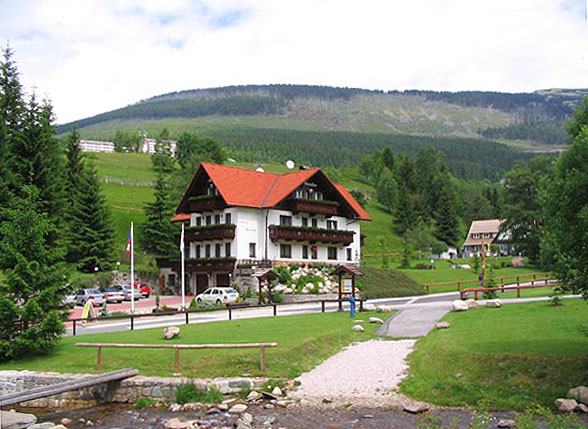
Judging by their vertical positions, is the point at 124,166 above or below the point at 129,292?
above

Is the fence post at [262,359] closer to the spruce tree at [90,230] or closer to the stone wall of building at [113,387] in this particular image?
the stone wall of building at [113,387]

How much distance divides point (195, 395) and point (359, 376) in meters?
5.26

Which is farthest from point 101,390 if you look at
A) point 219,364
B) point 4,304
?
point 4,304

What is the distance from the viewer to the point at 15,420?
53.7ft

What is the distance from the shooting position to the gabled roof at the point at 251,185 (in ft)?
179

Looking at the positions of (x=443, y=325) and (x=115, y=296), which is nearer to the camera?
(x=443, y=325)

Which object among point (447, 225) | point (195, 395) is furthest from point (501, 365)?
point (447, 225)

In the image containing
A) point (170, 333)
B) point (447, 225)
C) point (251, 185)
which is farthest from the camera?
point (447, 225)

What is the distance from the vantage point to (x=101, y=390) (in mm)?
19656

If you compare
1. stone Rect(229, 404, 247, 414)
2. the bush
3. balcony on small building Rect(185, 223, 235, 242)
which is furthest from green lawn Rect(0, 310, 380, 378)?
balcony on small building Rect(185, 223, 235, 242)

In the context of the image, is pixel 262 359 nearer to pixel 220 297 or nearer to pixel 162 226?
pixel 220 297

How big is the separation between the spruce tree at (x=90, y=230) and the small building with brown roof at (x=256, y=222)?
7314mm

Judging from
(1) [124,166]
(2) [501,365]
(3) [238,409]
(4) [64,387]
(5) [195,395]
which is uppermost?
(1) [124,166]

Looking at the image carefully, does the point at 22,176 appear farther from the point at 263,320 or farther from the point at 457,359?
the point at 457,359
